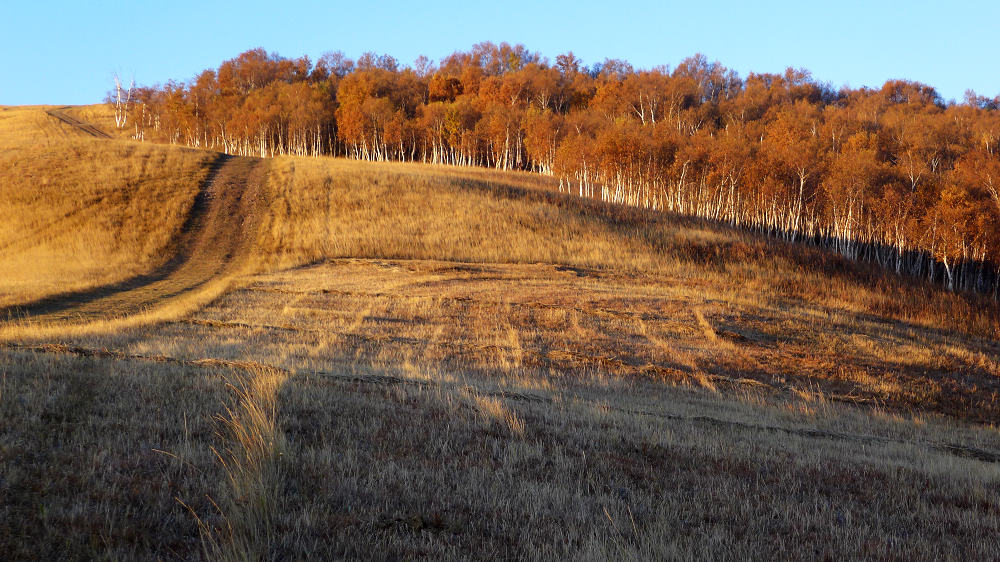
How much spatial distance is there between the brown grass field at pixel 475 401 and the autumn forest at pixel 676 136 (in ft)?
103

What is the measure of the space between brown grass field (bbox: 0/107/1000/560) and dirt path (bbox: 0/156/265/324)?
0.26m

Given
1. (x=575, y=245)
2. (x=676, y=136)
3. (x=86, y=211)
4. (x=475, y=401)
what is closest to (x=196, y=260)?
(x=86, y=211)

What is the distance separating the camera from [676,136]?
71938 mm

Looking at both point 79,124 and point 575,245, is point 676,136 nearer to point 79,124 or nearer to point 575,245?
point 575,245

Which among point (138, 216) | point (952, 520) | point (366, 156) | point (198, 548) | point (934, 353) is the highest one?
point (366, 156)

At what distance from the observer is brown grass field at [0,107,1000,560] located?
514cm

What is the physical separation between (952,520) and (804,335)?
55.4 feet

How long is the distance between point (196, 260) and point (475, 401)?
29439 mm

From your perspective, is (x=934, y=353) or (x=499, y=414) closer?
(x=499, y=414)

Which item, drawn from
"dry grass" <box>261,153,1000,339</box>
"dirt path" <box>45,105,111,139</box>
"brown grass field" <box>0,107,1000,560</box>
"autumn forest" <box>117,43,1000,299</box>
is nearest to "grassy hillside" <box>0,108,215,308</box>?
"brown grass field" <box>0,107,1000,560</box>

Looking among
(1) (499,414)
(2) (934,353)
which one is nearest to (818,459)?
(1) (499,414)

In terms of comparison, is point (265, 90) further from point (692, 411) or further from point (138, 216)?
point (692, 411)

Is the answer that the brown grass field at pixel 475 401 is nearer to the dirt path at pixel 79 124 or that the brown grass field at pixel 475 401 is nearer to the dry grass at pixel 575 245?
the dry grass at pixel 575 245

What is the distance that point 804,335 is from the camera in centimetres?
2191
